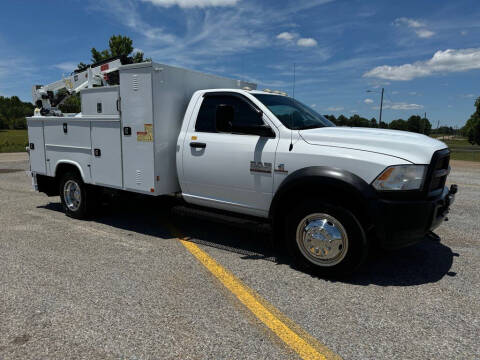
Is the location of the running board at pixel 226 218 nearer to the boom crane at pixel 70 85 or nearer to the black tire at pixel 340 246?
the black tire at pixel 340 246

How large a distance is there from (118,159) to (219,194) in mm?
1808

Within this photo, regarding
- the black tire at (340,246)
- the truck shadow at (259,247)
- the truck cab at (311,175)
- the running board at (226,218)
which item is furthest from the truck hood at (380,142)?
the truck shadow at (259,247)

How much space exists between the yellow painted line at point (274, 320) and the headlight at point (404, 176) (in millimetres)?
1627

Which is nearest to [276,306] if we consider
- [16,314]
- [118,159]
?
[16,314]

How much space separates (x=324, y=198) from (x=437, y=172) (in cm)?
117

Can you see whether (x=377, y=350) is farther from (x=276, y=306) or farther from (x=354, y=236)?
(x=354, y=236)

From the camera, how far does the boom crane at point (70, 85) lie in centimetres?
679

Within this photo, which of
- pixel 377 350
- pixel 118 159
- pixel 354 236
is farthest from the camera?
pixel 118 159

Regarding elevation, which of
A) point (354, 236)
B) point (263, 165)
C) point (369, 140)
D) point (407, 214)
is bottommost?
point (354, 236)

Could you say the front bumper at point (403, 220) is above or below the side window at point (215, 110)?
below

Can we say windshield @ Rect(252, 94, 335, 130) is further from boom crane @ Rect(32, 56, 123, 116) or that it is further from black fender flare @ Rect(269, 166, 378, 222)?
boom crane @ Rect(32, 56, 123, 116)

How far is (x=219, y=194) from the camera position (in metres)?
4.62

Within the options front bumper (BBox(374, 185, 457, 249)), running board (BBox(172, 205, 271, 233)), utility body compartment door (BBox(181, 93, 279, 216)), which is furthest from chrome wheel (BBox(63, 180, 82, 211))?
front bumper (BBox(374, 185, 457, 249))

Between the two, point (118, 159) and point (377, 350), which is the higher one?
point (118, 159)
